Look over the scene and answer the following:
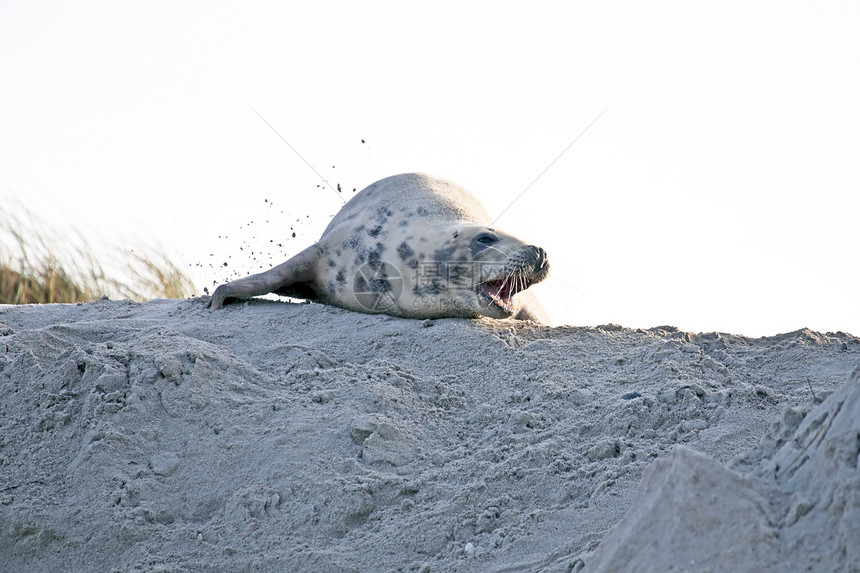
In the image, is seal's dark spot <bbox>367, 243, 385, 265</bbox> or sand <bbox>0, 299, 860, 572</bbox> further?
seal's dark spot <bbox>367, 243, 385, 265</bbox>

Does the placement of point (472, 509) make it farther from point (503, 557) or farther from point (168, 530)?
point (168, 530)

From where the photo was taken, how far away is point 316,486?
10.3 feet

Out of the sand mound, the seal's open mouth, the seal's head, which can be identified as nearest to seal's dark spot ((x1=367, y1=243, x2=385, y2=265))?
the seal's head

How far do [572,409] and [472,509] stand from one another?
33.9 inches

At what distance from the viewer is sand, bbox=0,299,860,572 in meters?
1.92

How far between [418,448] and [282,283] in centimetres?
248

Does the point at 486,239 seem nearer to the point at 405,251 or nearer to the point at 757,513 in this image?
the point at 405,251

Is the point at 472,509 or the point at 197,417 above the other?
the point at 472,509

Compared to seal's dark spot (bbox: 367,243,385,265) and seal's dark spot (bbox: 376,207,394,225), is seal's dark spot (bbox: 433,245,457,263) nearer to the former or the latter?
seal's dark spot (bbox: 367,243,385,265)

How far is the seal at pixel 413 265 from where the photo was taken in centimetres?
514

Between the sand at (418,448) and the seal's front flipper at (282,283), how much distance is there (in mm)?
754

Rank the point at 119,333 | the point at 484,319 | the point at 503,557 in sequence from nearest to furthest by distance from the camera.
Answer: the point at 503,557 → the point at 119,333 → the point at 484,319

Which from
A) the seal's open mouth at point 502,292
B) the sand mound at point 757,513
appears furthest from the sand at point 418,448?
the seal's open mouth at point 502,292

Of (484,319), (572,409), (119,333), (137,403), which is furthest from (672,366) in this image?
(119,333)
